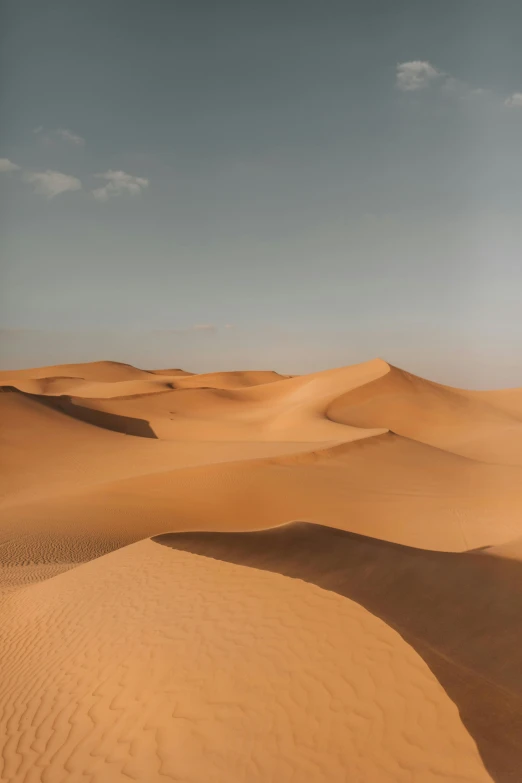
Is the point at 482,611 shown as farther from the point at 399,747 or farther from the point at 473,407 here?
the point at 473,407

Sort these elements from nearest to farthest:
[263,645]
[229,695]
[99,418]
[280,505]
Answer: [229,695] < [263,645] < [280,505] < [99,418]

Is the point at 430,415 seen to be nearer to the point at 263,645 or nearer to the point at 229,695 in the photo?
the point at 263,645

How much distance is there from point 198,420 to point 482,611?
2796cm

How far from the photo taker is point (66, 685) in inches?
228

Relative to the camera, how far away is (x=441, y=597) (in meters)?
5.97

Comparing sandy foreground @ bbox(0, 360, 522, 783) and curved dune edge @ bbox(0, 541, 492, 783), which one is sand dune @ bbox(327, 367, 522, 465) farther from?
curved dune edge @ bbox(0, 541, 492, 783)

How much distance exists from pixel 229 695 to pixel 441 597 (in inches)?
96.1

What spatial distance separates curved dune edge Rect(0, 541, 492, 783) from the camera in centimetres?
408

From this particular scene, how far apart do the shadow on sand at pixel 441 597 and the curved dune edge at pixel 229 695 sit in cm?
16

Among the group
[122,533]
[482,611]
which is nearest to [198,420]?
[122,533]

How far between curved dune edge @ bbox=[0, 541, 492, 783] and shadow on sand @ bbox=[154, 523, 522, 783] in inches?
6.5

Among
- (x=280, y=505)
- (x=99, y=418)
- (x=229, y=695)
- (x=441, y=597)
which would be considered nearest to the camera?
(x=229, y=695)

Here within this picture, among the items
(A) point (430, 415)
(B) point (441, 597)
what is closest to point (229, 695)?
(B) point (441, 597)

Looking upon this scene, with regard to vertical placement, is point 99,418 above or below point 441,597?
above
